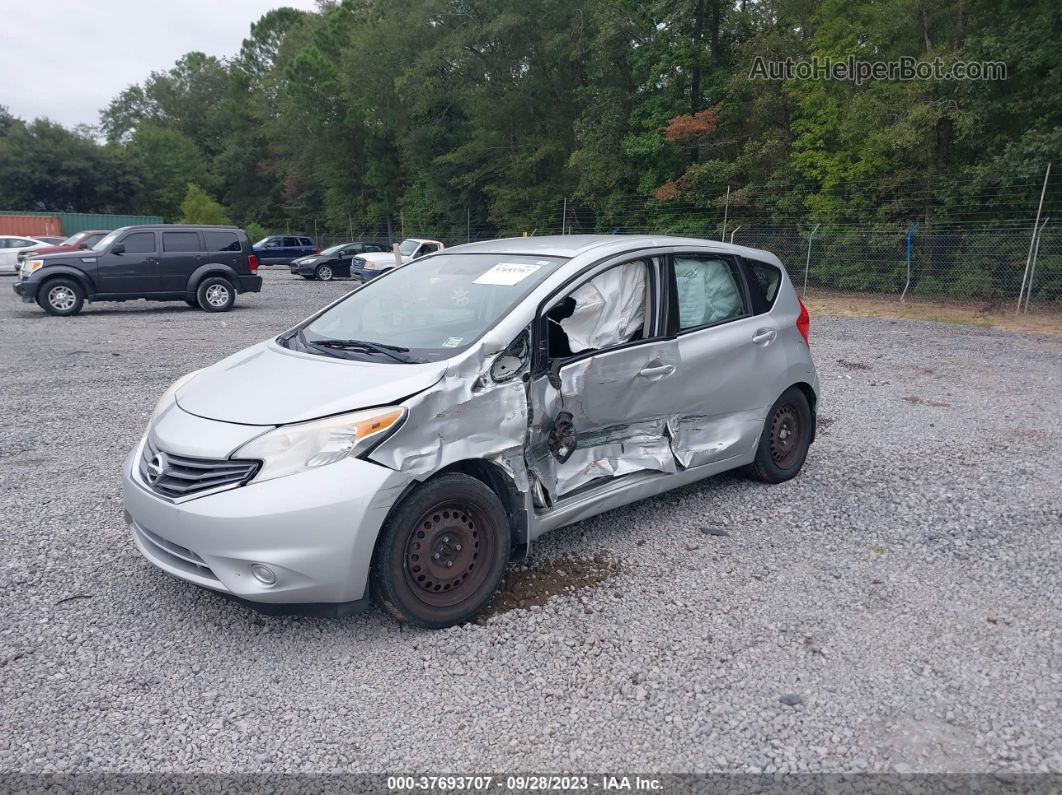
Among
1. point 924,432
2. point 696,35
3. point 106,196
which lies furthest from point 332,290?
point 106,196

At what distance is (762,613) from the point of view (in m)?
3.76

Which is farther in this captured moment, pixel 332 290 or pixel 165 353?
pixel 332 290

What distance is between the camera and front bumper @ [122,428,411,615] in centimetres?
319

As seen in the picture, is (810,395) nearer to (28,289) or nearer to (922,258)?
(28,289)

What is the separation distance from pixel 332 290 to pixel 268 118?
44153 mm

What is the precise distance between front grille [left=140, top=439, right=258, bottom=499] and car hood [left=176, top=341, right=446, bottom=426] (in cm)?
21

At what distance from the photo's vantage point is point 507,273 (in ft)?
14.4

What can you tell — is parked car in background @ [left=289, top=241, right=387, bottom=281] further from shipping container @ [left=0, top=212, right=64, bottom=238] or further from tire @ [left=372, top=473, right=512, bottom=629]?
tire @ [left=372, top=473, right=512, bottom=629]

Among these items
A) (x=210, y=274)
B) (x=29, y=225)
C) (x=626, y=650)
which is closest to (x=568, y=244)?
(x=626, y=650)

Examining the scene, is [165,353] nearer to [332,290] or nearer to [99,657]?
[99,657]

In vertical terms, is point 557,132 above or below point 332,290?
above

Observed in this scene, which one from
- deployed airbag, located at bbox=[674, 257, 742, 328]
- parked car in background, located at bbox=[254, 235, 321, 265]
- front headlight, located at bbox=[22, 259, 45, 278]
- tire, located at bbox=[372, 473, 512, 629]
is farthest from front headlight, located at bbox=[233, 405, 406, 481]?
parked car in background, located at bbox=[254, 235, 321, 265]

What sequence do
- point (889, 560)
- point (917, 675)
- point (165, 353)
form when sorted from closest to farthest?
point (917, 675) < point (889, 560) < point (165, 353)

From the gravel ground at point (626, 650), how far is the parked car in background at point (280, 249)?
31727mm
